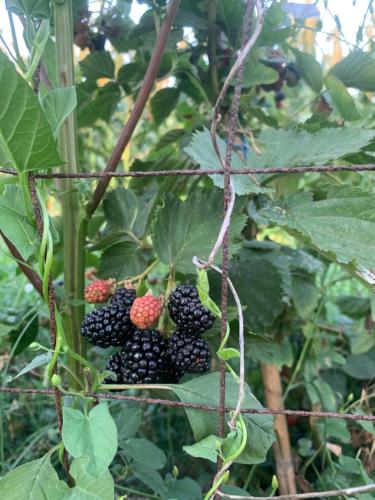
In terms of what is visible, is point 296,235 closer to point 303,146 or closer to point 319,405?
point 303,146

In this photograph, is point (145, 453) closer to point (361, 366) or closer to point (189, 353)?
point (189, 353)

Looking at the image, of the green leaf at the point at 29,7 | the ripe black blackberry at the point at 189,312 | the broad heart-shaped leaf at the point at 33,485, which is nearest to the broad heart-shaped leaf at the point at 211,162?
the ripe black blackberry at the point at 189,312

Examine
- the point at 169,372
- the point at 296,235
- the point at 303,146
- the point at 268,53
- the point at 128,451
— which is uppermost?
the point at 268,53

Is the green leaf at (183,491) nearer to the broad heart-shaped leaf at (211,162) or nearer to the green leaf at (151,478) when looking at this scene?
the green leaf at (151,478)

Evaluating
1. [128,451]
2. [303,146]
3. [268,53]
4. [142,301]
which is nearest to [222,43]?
[268,53]

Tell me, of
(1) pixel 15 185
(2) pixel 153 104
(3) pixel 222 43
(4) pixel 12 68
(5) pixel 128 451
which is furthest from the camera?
(2) pixel 153 104

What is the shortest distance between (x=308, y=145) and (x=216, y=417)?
383 mm

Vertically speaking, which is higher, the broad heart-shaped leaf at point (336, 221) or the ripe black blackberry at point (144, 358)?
the broad heart-shaped leaf at point (336, 221)

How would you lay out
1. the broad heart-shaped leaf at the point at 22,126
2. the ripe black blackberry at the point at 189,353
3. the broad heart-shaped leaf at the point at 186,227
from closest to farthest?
the broad heart-shaped leaf at the point at 22,126 < the ripe black blackberry at the point at 189,353 < the broad heart-shaped leaf at the point at 186,227

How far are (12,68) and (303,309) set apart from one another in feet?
2.29

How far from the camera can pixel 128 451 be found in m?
0.73

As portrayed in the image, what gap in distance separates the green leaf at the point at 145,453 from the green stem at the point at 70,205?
0.42 feet

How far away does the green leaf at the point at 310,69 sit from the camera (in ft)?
3.05

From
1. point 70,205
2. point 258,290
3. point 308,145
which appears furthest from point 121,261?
point 308,145
